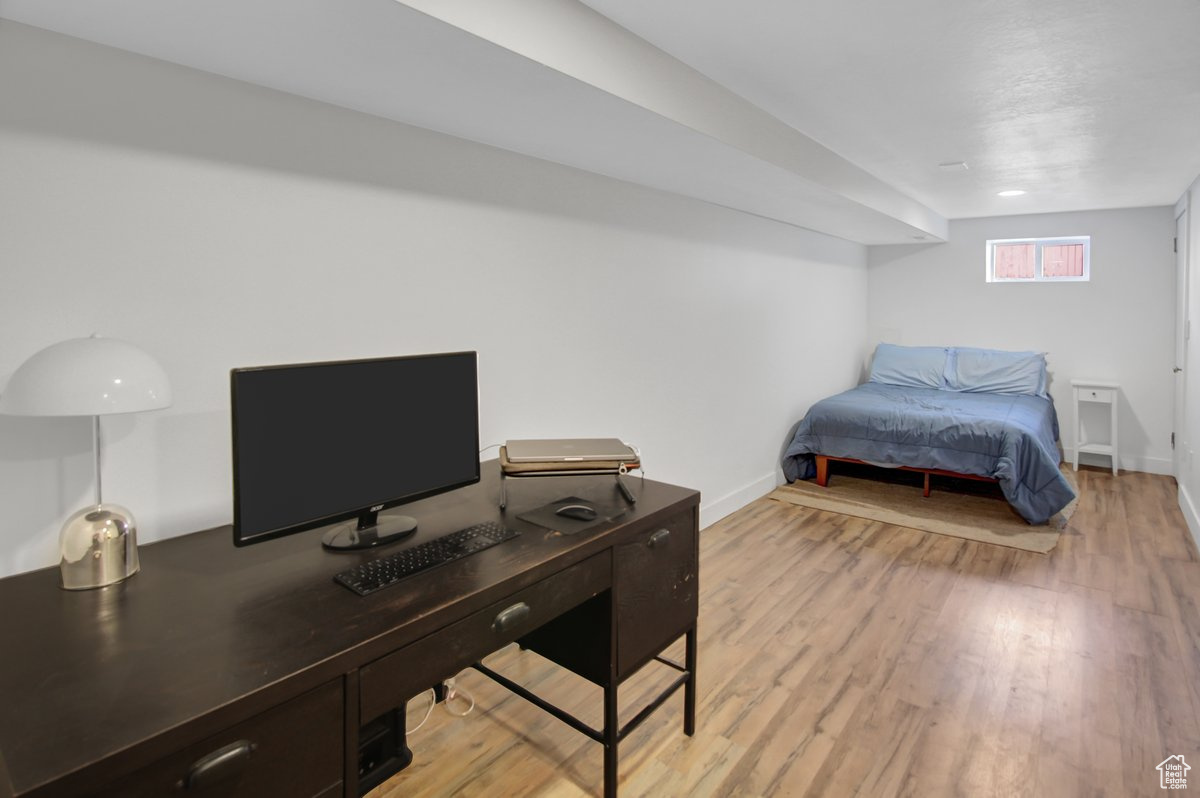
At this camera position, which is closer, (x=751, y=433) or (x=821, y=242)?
(x=751, y=433)

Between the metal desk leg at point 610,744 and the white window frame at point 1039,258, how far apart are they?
574 centimetres

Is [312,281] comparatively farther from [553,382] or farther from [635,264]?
[635,264]

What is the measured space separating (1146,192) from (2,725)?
6051 mm

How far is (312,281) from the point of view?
1930 millimetres

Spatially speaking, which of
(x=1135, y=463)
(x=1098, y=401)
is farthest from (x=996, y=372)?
(x=1135, y=463)

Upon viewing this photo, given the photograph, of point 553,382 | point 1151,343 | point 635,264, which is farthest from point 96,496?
point 1151,343

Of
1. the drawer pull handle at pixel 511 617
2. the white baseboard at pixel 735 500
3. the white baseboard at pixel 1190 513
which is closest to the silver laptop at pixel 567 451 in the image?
the drawer pull handle at pixel 511 617

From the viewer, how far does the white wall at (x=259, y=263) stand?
1.45 meters

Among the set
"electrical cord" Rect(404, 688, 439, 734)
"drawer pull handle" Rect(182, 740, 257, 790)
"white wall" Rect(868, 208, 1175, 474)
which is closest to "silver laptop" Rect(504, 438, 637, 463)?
"electrical cord" Rect(404, 688, 439, 734)

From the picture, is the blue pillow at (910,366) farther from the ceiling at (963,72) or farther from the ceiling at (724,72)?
the ceiling at (724,72)

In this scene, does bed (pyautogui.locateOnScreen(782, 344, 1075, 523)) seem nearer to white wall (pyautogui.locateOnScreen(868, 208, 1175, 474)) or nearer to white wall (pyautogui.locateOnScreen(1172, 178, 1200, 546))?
white wall (pyautogui.locateOnScreen(868, 208, 1175, 474))

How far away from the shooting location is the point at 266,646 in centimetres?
110

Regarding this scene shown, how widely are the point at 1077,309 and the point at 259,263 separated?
6.23 metres

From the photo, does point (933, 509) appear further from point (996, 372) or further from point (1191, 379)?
point (996, 372)
